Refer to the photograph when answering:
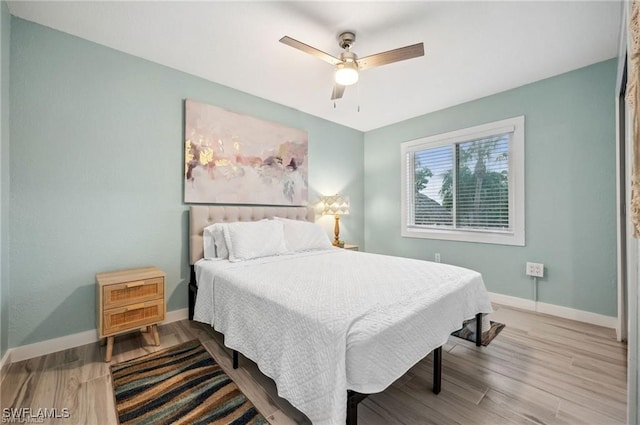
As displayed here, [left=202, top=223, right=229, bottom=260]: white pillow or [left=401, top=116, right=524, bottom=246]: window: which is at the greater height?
→ [left=401, top=116, right=524, bottom=246]: window

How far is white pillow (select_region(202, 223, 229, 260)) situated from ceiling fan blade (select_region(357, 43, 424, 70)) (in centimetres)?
195

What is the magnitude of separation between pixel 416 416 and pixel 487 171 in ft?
9.90

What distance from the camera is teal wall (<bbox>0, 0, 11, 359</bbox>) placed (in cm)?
179

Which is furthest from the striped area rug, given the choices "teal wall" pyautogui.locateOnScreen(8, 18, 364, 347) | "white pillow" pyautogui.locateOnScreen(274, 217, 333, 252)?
"white pillow" pyautogui.locateOnScreen(274, 217, 333, 252)

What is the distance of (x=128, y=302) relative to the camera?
2029mm

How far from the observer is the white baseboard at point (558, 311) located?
2.54 m

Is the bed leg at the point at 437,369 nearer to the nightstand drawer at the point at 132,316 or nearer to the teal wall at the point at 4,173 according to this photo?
the nightstand drawer at the point at 132,316

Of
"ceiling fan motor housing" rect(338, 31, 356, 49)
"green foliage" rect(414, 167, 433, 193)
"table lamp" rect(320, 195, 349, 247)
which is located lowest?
"table lamp" rect(320, 195, 349, 247)

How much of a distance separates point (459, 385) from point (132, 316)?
7.83 feet

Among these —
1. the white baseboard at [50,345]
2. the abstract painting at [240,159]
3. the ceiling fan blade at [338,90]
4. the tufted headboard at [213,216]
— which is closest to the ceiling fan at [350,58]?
the ceiling fan blade at [338,90]

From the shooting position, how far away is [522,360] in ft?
6.55

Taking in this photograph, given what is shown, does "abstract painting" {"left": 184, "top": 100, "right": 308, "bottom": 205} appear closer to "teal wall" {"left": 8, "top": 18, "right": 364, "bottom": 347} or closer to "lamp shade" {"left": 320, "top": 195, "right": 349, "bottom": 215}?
"teal wall" {"left": 8, "top": 18, "right": 364, "bottom": 347}

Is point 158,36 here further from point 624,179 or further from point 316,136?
point 624,179

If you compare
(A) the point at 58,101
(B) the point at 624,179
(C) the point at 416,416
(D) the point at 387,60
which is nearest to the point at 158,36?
(A) the point at 58,101
